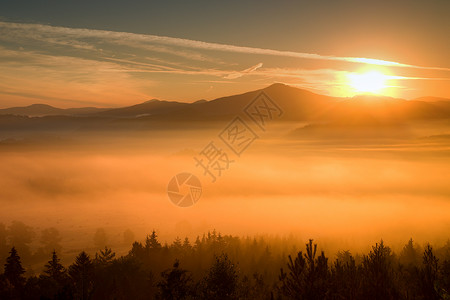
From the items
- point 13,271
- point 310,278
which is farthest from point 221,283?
point 13,271

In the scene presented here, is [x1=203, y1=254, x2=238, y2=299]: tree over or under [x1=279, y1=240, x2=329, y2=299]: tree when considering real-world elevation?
under

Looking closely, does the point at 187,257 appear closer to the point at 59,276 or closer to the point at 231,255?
the point at 231,255

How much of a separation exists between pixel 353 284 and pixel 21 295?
175 feet

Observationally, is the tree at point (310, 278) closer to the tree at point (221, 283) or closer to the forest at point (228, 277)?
the forest at point (228, 277)

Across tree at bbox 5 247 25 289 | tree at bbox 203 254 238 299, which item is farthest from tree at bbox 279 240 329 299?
tree at bbox 5 247 25 289

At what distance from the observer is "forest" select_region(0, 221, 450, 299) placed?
24.5m

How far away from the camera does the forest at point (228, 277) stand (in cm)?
2448

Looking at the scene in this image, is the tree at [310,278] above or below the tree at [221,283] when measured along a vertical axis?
above

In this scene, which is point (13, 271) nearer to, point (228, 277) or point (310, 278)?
point (228, 277)

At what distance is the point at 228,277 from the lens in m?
45.9

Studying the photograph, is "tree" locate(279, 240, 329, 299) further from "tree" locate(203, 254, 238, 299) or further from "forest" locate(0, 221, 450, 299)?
"tree" locate(203, 254, 238, 299)

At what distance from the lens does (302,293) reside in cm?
2342

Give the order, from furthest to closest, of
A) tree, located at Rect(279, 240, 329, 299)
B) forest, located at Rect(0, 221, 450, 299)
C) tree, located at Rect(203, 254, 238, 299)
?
1. tree, located at Rect(203, 254, 238, 299)
2. forest, located at Rect(0, 221, 450, 299)
3. tree, located at Rect(279, 240, 329, 299)

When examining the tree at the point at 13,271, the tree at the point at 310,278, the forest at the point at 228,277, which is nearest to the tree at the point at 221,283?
the forest at the point at 228,277
